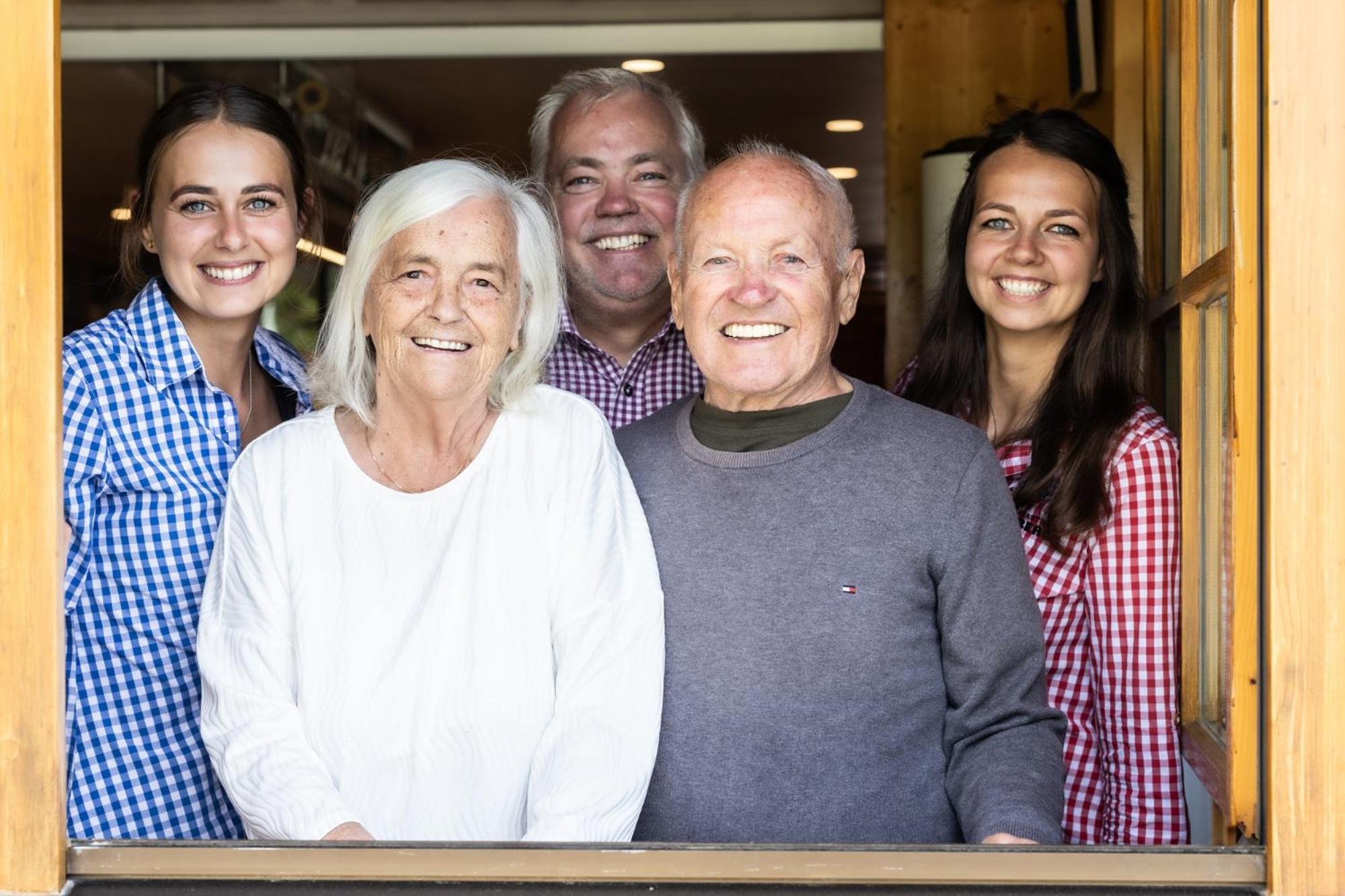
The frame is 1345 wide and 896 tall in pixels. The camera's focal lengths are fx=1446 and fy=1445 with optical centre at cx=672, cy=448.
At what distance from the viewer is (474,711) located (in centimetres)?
220

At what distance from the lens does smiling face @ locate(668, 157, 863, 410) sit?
92.7 inches

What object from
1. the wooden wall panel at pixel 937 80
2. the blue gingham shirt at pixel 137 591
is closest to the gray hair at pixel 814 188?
the blue gingham shirt at pixel 137 591

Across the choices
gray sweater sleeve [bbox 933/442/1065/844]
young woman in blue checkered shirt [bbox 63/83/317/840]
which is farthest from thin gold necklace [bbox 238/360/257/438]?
gray sweater sleeve [bbox 933/442/1065/844]

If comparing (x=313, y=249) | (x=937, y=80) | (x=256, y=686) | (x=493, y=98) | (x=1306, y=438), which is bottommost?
(x=256, y=686)

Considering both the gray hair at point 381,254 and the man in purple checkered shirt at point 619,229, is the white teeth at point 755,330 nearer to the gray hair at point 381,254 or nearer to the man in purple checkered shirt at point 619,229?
the gray hair at point 381,254

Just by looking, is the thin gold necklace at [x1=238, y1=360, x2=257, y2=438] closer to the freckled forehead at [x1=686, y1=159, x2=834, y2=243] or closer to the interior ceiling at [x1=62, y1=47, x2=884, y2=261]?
the freckled forehead at [x1=686, y1=159, x2=834, y2=243]

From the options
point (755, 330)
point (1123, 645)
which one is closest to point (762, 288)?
point (755, 330)

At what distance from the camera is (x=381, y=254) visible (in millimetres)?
2447

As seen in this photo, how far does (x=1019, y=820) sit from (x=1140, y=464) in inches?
28.9

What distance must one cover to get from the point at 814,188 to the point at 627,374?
0.84m

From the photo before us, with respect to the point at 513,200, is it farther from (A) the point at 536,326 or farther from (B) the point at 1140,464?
(B) the point at 1140,464

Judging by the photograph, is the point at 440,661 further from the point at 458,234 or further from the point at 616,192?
the point at 616,192

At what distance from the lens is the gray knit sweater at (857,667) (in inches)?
86.8

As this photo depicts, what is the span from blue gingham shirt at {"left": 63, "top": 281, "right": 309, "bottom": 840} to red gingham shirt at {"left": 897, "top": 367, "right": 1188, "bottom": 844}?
4.85 ft
